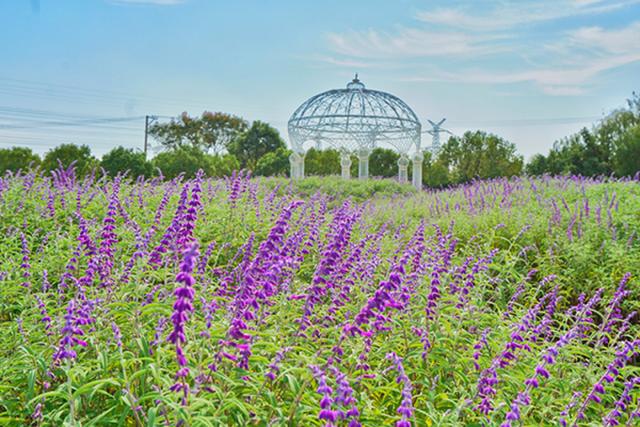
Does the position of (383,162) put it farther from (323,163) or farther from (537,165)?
(537,165)

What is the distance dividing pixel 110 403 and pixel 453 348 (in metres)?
1.85

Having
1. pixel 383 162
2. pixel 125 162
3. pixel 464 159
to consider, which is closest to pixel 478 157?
pixel 464 159

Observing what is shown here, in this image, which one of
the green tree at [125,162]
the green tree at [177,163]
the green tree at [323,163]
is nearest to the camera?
the green tree at [125,162]

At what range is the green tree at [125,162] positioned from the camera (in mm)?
26844

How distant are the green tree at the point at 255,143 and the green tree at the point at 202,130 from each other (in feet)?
12.4

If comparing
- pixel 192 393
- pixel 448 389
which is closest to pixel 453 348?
pixel 448 389

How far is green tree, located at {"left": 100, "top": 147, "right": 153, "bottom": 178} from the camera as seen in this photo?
26.8 metres

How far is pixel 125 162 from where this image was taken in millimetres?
26828

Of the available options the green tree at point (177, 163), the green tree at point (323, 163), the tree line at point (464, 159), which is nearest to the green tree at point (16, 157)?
the tree line at point (464, 159)

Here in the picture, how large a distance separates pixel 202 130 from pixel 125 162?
1334 inches

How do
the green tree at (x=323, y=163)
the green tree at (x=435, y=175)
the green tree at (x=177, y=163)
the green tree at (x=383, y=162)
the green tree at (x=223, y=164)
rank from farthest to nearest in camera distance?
the green tree at (x=323, y=163), the green tree at (x=383, y=162), the green tree at (x=223, y=164), the green tree at (x=435, y=175), the green tree at (x=177, y=163)

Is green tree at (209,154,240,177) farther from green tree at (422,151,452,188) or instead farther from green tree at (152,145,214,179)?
green tree at (422,151,452,188)

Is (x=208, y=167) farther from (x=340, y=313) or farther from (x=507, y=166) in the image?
(x=340, y=313)

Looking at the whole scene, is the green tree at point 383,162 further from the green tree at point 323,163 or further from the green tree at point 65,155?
the green tree at point 65,155
